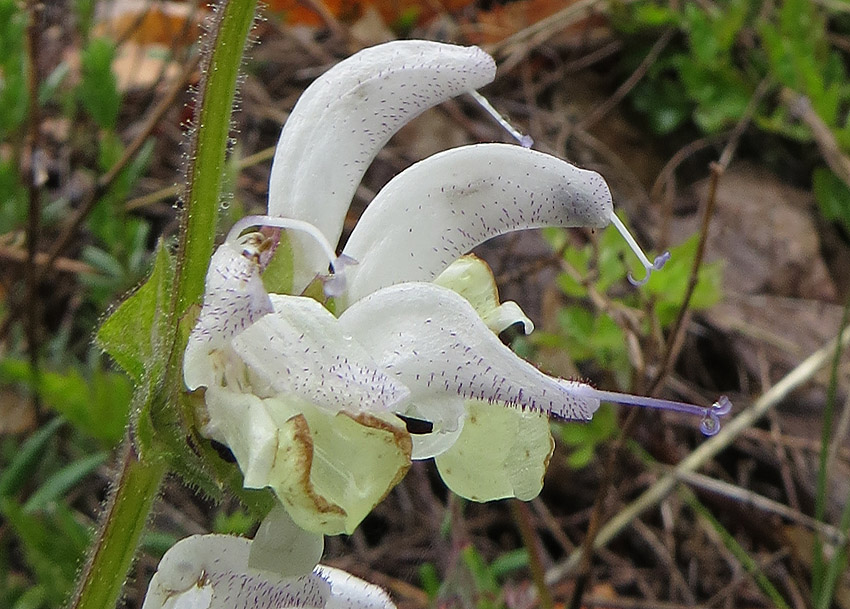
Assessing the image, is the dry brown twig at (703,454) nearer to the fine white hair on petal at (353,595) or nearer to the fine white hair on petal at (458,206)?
the fine white hair on petal at (353,595)

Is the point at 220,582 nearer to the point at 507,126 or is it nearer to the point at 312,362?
the point at 312,362

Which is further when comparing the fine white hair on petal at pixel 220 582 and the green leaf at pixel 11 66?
the green leaf at pixel 11 66

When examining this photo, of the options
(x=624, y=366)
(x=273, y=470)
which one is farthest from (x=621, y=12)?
(x=273, y=470)

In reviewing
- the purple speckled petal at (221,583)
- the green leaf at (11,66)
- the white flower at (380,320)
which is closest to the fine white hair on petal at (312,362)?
the white flower at (380,320)

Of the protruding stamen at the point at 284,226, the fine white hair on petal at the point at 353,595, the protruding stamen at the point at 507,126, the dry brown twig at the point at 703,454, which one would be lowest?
the dry brown twig at the point at 703,454

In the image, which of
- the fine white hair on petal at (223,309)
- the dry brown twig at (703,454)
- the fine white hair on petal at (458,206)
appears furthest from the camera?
the dry brown twig at (703,454)

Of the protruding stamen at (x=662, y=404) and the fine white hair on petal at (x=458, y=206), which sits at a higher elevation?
the fine white hair on petal at (x=458, y=206)

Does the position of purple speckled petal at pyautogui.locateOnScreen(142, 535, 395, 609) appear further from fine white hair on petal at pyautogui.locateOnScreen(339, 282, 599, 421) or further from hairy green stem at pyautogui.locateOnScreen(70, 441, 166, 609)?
fine white hair on petal at pyautogui.locateOnScreen(339, 282, 599, 421)
